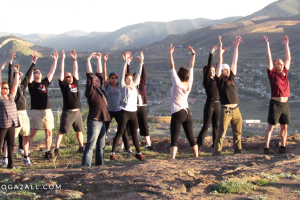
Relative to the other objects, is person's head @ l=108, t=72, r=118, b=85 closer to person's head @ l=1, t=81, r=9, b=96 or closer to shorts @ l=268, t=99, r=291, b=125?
person's head @ l=1, t=81, r=9, b=96

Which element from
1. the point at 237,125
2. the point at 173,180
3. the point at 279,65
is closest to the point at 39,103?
the point at 173,180

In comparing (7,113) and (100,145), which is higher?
(7,113)

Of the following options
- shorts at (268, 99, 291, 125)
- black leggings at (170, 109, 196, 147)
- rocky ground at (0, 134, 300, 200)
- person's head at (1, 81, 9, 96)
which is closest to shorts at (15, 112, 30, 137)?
person's head at (1, 81, 9, 96)

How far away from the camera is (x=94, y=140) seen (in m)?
7.19

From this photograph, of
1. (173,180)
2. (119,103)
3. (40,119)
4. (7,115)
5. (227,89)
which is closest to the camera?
(173,180)

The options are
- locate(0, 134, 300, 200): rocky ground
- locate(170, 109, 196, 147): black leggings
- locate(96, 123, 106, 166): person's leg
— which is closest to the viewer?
locate(0, 134, 300, 200): rocky ground

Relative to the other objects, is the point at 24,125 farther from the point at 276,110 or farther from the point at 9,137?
the point at 276,110

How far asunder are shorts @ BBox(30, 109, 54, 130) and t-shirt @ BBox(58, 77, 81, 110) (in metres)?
0.43

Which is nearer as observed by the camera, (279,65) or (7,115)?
(7,115)

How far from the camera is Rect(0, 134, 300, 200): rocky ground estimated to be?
5.27 meters

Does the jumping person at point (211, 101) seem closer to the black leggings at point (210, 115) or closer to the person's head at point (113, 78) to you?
the black leggings at point (210, 115)

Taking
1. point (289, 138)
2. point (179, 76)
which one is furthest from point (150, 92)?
point (179, 76)

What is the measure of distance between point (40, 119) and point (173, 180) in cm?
365

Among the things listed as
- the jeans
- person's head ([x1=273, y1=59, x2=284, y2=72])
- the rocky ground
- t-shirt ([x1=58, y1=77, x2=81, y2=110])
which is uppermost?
person's head ([x1=273, y1=59, x2=284, y2=72])
